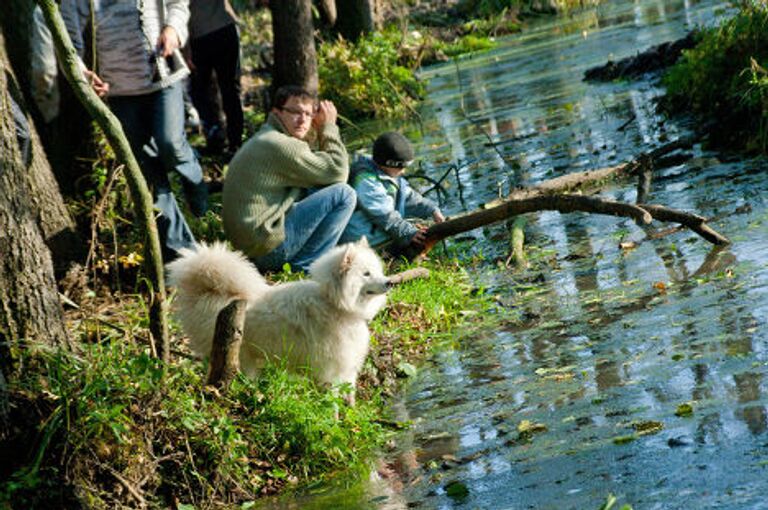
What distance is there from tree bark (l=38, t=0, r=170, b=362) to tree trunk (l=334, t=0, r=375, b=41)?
50.9 feet

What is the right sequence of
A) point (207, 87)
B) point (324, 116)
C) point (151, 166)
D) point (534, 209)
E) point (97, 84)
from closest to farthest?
1. point (97, 84)
2. point (151, 166)
3. point (534, 209)
4. point (324, 116)
5. point (207, 87)

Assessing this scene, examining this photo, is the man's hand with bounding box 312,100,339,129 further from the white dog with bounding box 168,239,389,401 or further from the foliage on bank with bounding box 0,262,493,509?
the foliage on bank with bounding box 0,262,493,509

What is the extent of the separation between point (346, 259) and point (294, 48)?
6.14m

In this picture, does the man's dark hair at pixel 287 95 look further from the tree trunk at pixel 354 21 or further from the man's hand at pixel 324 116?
the tree trunk at pixel 354 21

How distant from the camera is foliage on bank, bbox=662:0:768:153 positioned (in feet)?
38.9

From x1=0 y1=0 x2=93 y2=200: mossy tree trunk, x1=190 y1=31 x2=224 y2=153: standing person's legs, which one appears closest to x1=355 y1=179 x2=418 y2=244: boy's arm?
x1=0 y1=0 x2=93 y2=200: mossy tree trunk

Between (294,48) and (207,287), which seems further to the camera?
(294,48)

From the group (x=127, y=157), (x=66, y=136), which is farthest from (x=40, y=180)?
(x=127, y=157)

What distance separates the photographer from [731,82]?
13.0 m

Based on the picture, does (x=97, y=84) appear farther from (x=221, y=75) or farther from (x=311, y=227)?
(x=221, y=75)

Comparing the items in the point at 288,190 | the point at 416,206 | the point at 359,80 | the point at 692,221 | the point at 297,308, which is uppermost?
the point at 288,190

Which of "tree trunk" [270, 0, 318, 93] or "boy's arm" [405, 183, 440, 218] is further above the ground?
"tree trunk" [270, 0, 318, 93]

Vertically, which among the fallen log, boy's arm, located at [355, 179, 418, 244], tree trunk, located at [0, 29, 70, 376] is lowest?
the fallen log

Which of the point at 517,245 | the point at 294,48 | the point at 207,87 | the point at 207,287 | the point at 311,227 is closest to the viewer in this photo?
the point at 207,287
